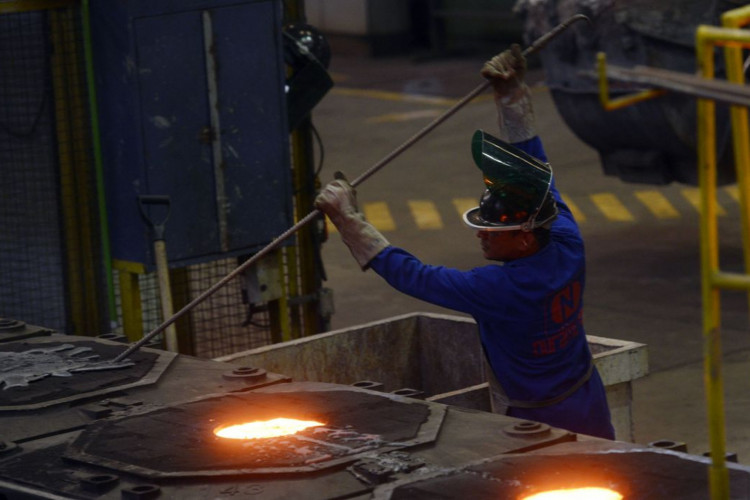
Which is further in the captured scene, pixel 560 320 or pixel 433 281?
pixel 560 320

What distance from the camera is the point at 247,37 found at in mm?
6098

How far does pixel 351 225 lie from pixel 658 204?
7802 millimetres

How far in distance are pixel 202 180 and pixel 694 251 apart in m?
4.90

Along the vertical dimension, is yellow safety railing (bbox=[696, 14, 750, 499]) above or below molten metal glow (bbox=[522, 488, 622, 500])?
above

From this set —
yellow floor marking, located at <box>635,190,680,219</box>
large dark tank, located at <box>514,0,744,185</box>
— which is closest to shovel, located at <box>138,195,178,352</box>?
large dark tank, located at <box>514,0,744,185</box>

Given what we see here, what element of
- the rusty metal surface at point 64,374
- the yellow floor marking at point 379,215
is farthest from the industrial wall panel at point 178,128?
the yellow floor marking at point 379,215

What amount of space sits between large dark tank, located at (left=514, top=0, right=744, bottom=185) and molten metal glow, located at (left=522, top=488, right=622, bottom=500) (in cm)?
545

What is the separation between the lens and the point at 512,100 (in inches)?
191

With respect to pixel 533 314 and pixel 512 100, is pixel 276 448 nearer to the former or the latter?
pixel 533 314

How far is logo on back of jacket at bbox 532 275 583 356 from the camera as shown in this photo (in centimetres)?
420

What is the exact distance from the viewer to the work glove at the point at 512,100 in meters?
4.84

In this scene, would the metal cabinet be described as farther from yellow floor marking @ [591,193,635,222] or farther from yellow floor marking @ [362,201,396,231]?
yellow floor marking @ [591,193,635,222]

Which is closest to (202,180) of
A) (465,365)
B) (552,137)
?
(465,365)

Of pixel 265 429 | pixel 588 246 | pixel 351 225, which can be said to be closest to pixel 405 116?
pixel 588 246
